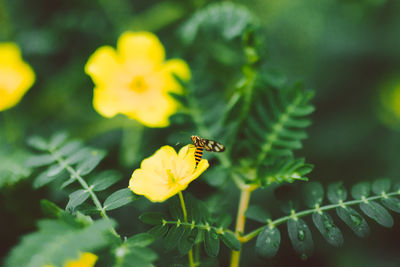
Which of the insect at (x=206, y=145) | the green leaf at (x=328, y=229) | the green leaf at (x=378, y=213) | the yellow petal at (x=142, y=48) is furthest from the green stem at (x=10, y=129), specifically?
the green leaf at (x=378, y=213)

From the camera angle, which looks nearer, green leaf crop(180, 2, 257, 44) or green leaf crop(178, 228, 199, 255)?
green leaf crop(178, 228, 199, 255)

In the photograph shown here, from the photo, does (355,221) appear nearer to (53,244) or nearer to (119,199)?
(119,199)

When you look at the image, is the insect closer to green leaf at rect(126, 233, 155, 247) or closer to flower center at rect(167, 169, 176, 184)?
flower center at rect(167, 169, 176, 184)

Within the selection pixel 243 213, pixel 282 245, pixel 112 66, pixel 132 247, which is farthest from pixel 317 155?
pixel 132 247

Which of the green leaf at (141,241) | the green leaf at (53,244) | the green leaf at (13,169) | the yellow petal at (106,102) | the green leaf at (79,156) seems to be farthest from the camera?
the yellow petal at (106,102)

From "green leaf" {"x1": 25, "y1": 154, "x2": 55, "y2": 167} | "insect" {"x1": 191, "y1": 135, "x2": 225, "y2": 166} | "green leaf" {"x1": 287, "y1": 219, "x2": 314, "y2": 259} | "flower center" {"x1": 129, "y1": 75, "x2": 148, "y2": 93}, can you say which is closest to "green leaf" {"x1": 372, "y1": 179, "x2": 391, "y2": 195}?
"green leaf" {"x1": 287, "y1": 219, "x2": 314, "y2": 259}

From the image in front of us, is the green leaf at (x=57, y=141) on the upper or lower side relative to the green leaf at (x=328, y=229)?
upper

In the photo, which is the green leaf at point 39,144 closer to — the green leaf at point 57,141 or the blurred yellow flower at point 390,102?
the green leaf at point 57,141

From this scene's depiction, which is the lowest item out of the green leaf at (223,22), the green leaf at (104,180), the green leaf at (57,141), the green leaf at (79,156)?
the green leaf at (104,180)
